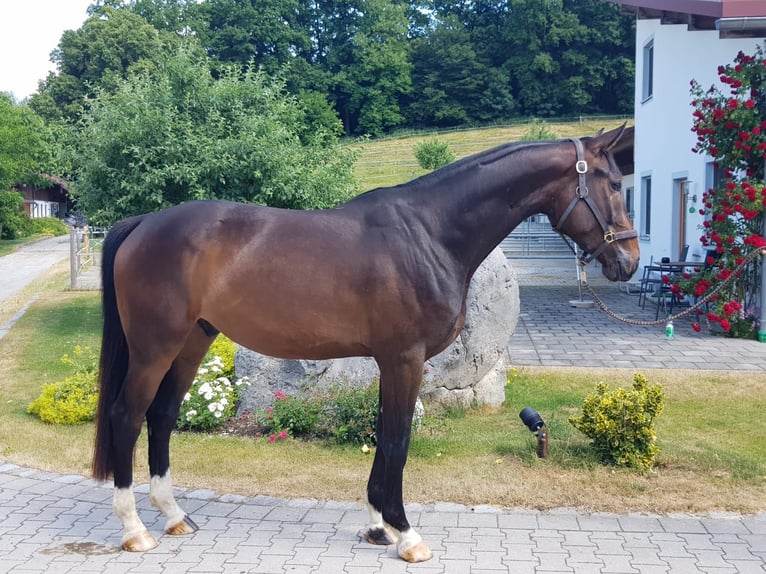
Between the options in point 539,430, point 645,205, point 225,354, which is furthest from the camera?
point 645,205

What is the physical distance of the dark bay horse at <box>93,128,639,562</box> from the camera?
3.95 m

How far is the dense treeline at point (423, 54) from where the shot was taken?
7044 cm

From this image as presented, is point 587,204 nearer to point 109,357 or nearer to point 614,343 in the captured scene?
point 109,357

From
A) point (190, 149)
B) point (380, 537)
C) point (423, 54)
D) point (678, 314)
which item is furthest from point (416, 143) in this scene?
point (380, 537)

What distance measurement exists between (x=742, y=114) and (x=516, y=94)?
222 ft

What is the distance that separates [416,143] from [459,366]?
5583 centimetres

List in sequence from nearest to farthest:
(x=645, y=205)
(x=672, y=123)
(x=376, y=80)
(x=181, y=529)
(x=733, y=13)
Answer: (x=181, y=529)
(x=733, y=13)
(x=672, y=123)
(x=645, y=205)
(x=376, y=80)

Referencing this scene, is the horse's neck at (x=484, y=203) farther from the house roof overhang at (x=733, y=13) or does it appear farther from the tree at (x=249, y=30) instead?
the tree at (x=249, y=30)

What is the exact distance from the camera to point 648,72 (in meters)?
18.1

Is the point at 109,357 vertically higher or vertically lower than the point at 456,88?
lower

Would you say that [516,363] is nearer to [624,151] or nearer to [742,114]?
[742,114]

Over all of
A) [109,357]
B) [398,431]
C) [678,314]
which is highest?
[109,357]

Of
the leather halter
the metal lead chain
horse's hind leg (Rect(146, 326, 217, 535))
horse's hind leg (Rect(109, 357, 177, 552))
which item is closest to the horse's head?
the leather halter

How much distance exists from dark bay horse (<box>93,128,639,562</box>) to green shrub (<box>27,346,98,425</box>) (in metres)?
3.00
